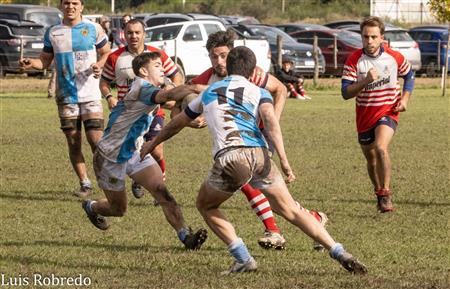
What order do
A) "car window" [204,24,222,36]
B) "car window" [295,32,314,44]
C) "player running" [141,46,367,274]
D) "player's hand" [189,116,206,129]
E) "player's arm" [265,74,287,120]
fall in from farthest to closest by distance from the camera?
"car window" [295,32,314,44]
"car window" [204,24,222,36]
"player's arm" [265,74,287,120]
"player's hand" [189,116,206,129]
"player running" [141,46,367,274]

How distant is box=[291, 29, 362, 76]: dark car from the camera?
41.3 m

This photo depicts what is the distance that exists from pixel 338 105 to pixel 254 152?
21179mm

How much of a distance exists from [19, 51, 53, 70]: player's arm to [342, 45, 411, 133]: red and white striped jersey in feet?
10.9

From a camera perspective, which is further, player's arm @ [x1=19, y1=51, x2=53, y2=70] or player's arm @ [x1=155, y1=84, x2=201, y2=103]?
player's arm @ [x1=19, y1=51, x2=53, y2=70]

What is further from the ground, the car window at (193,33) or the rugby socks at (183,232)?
the rugby socks at (183,232)

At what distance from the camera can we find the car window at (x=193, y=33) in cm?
3591

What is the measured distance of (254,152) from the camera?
848 centimetres

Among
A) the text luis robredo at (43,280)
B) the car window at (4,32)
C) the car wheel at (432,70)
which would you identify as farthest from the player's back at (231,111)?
the car wheel at (432,70)

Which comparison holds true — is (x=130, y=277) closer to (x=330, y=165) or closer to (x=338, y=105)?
(x=330, y=165)

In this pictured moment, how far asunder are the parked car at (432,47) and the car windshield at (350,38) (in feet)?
8.62

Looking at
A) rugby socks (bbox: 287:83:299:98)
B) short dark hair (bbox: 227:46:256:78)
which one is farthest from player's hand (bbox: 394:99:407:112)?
rugby socks (bbox: 287:83:299:98)

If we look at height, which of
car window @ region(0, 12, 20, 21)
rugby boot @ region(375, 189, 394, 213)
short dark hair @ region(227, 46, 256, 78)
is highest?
short dark hair @ region(227, 46, 256, 78)

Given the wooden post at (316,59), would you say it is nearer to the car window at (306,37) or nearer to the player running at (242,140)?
the car window at (306,37)

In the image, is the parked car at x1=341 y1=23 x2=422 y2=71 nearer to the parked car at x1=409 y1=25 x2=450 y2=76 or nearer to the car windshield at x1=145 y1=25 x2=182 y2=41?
the parked car at x1=409 y1=25 x2=450 y2=76
